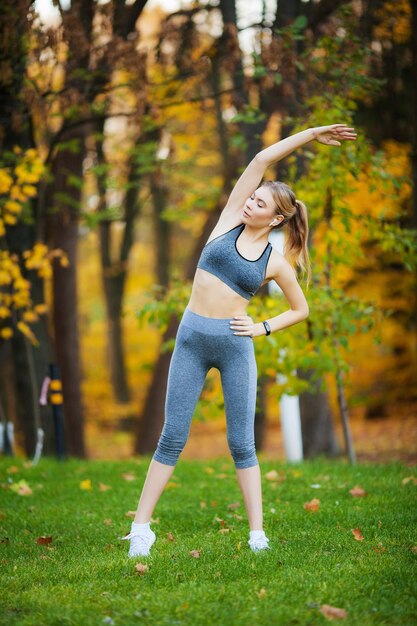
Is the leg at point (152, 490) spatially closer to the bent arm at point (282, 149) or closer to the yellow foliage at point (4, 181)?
the bent arm at point (282, 149)

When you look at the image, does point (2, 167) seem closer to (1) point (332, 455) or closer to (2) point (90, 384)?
(1) point (332, 455)

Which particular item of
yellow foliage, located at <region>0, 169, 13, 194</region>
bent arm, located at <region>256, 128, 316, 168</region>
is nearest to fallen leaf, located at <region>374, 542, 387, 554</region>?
bent arm, located at <region>256, 128, 316, 168</region>

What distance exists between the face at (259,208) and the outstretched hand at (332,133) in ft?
1.33

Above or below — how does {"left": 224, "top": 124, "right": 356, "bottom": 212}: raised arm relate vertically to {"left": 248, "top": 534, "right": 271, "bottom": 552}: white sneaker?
above

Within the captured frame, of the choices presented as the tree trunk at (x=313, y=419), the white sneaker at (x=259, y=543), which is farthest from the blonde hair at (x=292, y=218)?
the tree trunk at (x=313, y=419)

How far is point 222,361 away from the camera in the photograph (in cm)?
379

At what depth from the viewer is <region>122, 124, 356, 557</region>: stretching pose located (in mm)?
3760

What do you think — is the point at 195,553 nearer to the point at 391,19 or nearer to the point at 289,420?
the point at 289,420

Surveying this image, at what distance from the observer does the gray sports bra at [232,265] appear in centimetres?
375

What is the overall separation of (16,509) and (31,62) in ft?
14.3

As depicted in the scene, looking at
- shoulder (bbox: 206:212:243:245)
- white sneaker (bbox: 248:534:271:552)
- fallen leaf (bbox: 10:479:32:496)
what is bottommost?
fallen leaf (bbox: 10:479:32:496)

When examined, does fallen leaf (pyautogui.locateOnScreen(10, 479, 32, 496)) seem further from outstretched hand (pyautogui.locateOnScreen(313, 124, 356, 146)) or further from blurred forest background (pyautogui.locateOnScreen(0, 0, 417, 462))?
outstretched hand (pyautogui.locateOnScreen(313, 124, 356, 146))

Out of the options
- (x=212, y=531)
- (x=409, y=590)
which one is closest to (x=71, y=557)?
(x=212, y=531)

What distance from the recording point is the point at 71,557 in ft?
12.8
